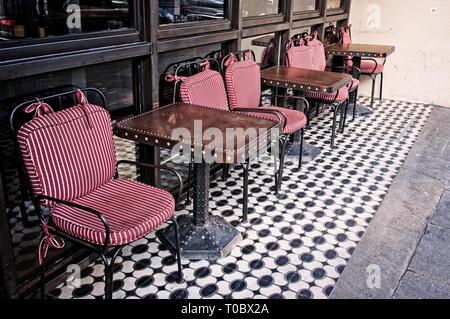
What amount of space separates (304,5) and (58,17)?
12.9 ft

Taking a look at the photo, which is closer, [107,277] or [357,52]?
[107,277]

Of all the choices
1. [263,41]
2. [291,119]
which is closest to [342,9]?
[263,41]

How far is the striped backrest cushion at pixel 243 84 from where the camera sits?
12.1 feet

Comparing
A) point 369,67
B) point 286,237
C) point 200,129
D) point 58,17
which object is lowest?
point 286,237

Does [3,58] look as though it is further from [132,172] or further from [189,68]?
[189,68]

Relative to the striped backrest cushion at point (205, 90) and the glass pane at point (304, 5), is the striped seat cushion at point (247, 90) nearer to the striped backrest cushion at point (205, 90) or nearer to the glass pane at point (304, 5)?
the striped backrest cushion at point (205, 90)

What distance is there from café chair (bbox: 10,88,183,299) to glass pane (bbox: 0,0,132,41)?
1.15ft

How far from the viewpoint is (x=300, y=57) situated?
487cm

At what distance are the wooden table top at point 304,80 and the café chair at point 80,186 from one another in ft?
6.50

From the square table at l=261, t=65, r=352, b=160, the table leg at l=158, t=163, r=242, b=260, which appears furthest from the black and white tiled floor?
the square table at l=261, t=65, r=352, b=160

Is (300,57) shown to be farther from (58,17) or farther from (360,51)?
(58,17)

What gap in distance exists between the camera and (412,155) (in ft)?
15.9

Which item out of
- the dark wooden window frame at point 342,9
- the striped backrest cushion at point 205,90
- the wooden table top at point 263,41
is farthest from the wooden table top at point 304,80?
the dark wooden window frame at point 342,9
